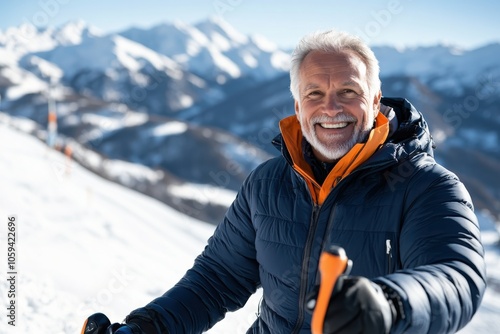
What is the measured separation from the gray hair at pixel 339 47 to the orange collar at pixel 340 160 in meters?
0.18

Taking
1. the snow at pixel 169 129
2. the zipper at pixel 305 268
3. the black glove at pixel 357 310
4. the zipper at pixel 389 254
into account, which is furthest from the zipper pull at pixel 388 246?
the snow at pixel 169 129

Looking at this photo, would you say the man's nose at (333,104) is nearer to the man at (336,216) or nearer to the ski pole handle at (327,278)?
the man at (336,216)

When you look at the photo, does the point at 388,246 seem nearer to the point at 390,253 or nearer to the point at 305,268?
the point at 390,253

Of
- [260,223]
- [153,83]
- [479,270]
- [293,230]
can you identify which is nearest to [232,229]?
[260,223]

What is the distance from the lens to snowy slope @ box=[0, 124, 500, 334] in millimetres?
4309

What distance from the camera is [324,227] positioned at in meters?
1.85

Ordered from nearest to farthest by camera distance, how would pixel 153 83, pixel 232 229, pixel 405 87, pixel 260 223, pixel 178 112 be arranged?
pixel 260 223 < pixel 232 229 < pixel 405 87 < pixel 178 112 < pixel 153 83

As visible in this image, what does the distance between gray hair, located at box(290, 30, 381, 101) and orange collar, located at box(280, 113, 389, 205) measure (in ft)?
0.61

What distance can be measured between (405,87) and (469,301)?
135 m

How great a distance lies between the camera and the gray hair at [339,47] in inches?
76.8

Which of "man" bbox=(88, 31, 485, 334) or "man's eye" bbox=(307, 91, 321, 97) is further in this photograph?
"man's eye" bbox=(307, 91, 321, 97)

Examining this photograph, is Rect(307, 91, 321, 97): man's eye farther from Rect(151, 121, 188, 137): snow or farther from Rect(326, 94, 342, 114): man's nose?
Rect(151, 121, 188, 137): snow

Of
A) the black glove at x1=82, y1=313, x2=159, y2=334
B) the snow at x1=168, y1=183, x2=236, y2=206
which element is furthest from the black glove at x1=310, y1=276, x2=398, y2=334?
the snow at x1=168, y1=183, x2=236, y2=206

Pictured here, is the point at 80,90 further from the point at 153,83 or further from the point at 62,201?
the point at 62,201
